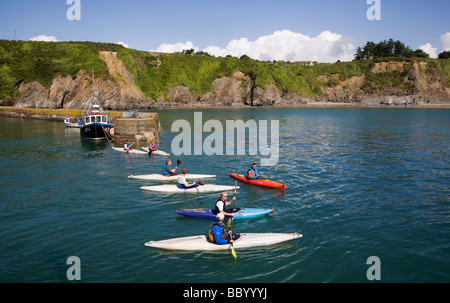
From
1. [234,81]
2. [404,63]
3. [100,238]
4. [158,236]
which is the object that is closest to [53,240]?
[100,238]

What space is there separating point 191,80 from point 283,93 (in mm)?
38400

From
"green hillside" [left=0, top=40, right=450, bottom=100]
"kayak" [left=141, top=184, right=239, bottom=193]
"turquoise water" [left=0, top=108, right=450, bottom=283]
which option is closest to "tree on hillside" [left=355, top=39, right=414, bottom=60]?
"green hillside" [left=0, top=40, right=450, bottom=100]

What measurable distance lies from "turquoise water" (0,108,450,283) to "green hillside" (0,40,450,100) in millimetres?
65148

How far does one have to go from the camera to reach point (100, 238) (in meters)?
15.8

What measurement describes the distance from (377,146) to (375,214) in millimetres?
23240

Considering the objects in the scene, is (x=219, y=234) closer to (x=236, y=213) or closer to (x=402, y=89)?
(x=236, y=213)

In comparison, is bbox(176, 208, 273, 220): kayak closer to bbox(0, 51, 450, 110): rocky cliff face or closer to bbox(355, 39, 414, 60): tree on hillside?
bbox(0, 51, 450, 110): rocky cliff face

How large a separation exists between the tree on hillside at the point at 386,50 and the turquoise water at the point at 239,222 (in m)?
139

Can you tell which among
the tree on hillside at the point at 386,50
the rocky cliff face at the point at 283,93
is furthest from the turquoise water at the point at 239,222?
the tree on hillside at the point at 386,50

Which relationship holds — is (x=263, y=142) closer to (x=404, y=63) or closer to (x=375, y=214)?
(x=375, y=214)

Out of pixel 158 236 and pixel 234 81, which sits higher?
pixel 234 81

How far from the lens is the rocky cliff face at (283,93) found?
324ft

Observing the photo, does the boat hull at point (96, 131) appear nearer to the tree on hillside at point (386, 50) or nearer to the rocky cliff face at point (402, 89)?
the rocky cliff face at point (402, 89)

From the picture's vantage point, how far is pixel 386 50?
154375 mm
